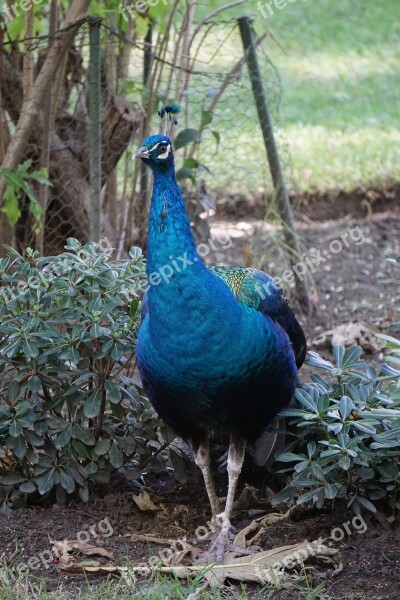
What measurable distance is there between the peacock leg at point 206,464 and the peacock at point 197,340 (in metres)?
0.11

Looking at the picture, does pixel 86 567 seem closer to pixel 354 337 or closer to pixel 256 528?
pixel 256 528

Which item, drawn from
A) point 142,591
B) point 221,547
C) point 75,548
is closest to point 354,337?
point 221,547

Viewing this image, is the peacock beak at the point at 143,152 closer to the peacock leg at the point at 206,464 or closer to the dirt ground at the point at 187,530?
the peacock leg at the point at 206,464

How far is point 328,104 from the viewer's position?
9.91 meters

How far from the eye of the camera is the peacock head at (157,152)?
3.27 meters

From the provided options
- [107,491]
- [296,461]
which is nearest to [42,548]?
[107,491]

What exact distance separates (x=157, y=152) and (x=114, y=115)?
209 centimetres

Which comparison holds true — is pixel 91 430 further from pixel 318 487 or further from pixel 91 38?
pixel 91 38

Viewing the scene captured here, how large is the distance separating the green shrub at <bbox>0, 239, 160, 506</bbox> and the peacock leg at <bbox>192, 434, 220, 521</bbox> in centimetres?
21

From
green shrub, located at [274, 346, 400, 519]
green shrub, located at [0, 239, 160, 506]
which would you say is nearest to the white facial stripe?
green shrub, located at [0, 239, 160, 506]

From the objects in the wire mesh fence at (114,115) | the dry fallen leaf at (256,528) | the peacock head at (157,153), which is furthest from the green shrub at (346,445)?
the wire mesh fence at (114,115)

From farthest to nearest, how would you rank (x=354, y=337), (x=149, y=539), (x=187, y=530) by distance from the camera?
1. (x=354, y=337)
2. (x=187, y=530)
3. (x=149, y=539)

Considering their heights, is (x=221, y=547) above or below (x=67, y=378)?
below

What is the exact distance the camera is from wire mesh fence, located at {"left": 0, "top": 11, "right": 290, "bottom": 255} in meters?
5.11
